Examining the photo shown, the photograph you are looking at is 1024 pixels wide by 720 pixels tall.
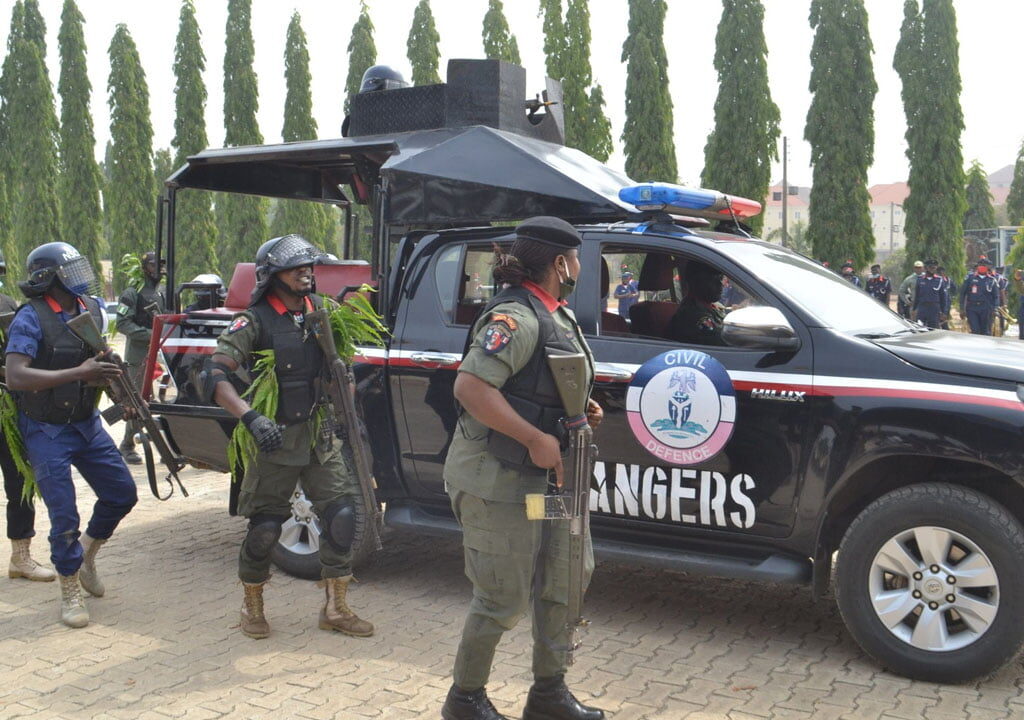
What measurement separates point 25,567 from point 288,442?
7.21 ft

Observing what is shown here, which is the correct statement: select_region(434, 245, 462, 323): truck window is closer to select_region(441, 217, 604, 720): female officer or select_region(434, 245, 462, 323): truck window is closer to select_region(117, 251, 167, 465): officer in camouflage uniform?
select_region(441, 217, 604, 720): female officer

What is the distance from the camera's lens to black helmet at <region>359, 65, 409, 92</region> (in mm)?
6816

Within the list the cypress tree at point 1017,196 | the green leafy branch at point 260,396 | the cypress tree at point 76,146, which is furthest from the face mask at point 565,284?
the cypress tree at point 1017,196

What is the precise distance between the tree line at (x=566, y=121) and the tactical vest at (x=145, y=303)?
17057mm

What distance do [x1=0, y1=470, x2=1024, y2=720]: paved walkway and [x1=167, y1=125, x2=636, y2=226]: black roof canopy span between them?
200 centimetres

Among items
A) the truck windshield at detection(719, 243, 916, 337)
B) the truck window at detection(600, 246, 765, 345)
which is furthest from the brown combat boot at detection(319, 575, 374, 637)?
the truck windshield at detection(719, 243, 916, 337)

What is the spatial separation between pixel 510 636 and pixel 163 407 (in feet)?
8.36

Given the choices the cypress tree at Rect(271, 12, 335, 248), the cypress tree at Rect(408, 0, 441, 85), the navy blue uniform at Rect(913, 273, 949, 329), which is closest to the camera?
the navy blue uniform at Rect(913, 273, 949, 329)

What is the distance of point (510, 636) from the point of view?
4.75m

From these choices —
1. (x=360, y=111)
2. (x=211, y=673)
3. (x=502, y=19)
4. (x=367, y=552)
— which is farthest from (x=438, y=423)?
(x=502, y=19)

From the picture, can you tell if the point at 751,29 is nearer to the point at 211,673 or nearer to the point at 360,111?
the point at 360,111

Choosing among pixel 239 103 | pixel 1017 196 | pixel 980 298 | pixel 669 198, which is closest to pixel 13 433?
pixel 669 198

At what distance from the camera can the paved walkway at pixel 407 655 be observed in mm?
3947

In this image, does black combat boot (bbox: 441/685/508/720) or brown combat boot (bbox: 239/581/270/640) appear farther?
brown combat boot (bbox: 239/581/270/640)
